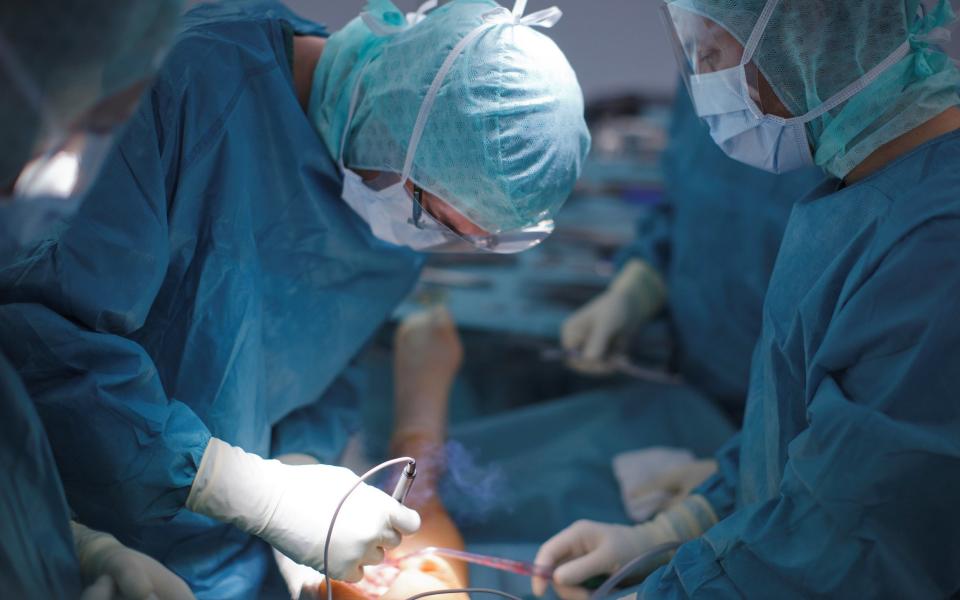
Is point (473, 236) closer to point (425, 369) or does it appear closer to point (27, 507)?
point (425, 369)

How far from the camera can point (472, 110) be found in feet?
Result: 4.69

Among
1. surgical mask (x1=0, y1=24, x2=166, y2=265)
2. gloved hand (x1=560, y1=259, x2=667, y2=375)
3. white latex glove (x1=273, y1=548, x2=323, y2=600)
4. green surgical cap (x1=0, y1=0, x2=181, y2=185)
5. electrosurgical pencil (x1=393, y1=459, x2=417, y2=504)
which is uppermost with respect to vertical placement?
green surgical cap (x1=0, y1=0, x2=181, y2=185)

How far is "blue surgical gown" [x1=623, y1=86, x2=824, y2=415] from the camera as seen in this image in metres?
2.41

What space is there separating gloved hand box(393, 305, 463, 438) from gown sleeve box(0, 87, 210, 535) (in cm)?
100

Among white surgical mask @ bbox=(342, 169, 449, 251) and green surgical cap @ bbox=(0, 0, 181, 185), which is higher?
green surgical cap @ bbox=(0, 0, 181, 185)

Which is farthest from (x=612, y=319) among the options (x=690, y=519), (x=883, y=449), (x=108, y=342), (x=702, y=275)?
(x=108, y=342)

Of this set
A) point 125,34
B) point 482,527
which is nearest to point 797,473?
point 482,527

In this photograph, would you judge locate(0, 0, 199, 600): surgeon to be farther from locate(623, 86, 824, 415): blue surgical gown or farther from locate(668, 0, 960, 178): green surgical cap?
locate(623, 86, 824, 415): blue surgical gown

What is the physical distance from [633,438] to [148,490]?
154 cm

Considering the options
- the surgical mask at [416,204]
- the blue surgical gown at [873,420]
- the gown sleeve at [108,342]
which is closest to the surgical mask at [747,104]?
the blue surgical gown at [873,420]

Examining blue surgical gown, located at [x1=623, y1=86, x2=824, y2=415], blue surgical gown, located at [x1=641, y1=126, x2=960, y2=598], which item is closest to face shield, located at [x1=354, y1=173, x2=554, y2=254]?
blue surgical gown, located at [x1=641, y1=126, x2=960, y2=598]

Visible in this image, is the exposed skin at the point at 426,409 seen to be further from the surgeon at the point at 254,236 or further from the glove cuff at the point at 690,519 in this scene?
the glove cuff at the point at 690,519

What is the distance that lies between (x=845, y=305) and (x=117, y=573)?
1200 millimetres

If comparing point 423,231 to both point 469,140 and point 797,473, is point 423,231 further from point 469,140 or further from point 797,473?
point 797,473
